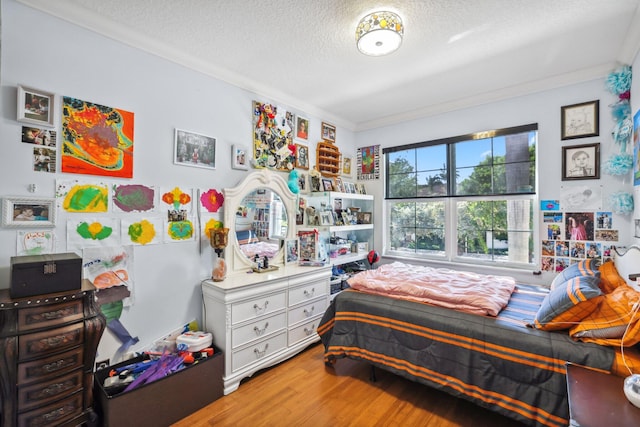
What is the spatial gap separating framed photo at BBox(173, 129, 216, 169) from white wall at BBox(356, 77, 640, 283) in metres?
2.49

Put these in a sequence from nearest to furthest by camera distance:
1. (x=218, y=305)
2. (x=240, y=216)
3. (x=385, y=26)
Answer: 1. (x=385, y=26)
2. (x=218, y=305)
3. (x=240, y=216)

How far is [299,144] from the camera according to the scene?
3291 millimetres

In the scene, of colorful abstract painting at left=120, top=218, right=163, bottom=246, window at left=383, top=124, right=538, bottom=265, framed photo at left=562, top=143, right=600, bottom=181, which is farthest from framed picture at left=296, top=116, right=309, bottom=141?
framed photo at left=562, top=143, right=600, bottom=181

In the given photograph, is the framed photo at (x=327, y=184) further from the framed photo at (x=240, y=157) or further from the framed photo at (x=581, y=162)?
the framed photo at (x=581, y=162)

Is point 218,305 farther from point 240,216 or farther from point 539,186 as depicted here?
point 539,186

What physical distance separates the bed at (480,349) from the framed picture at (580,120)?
1.18m

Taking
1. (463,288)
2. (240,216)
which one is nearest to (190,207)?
(240,216)

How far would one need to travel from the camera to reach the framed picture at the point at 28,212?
1.58 meters

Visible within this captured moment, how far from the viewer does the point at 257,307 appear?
2281 millimetres

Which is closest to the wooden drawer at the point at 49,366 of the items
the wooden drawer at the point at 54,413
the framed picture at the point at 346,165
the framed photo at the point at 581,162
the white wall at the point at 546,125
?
the wooden drawer at the point at 54,413

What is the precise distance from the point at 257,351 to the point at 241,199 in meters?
1.30

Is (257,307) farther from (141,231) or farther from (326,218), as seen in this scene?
(326,218)

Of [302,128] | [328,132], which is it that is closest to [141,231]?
[302,128]

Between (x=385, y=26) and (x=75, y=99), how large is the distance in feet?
A: 6.54
